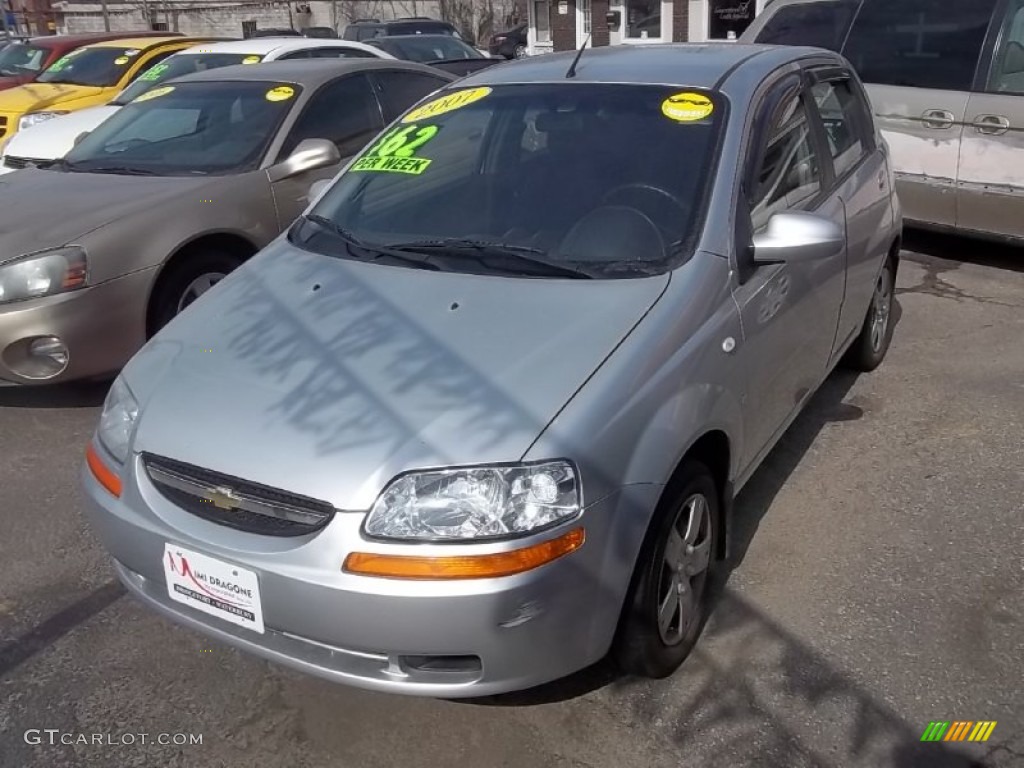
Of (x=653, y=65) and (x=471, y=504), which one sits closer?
(x=471, y=504)

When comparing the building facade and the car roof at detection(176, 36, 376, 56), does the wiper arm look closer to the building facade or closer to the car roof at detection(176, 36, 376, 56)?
the car roof at detection(176, 36, 376, 56)

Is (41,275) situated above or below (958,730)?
above

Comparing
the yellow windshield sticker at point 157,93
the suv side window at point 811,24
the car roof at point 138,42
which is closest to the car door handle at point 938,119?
the suv side window at point 811,24

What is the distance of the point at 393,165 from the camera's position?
3643 millimetres

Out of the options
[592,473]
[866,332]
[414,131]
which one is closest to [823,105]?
[866,332]

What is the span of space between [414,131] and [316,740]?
228 centimetres

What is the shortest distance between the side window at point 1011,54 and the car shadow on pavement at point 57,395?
5.48m

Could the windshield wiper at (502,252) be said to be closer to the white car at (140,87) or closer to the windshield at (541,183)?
the windshield at (541,183)

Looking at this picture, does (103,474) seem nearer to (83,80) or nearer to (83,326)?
(83,326)

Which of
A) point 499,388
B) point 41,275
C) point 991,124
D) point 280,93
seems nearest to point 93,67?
point 280,93

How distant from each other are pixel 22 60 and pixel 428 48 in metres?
5.55

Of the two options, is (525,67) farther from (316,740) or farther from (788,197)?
(316,740)

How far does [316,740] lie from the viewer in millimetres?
2615

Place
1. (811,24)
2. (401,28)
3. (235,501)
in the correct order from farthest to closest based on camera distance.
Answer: (401,28), (811,24), (235,501)
